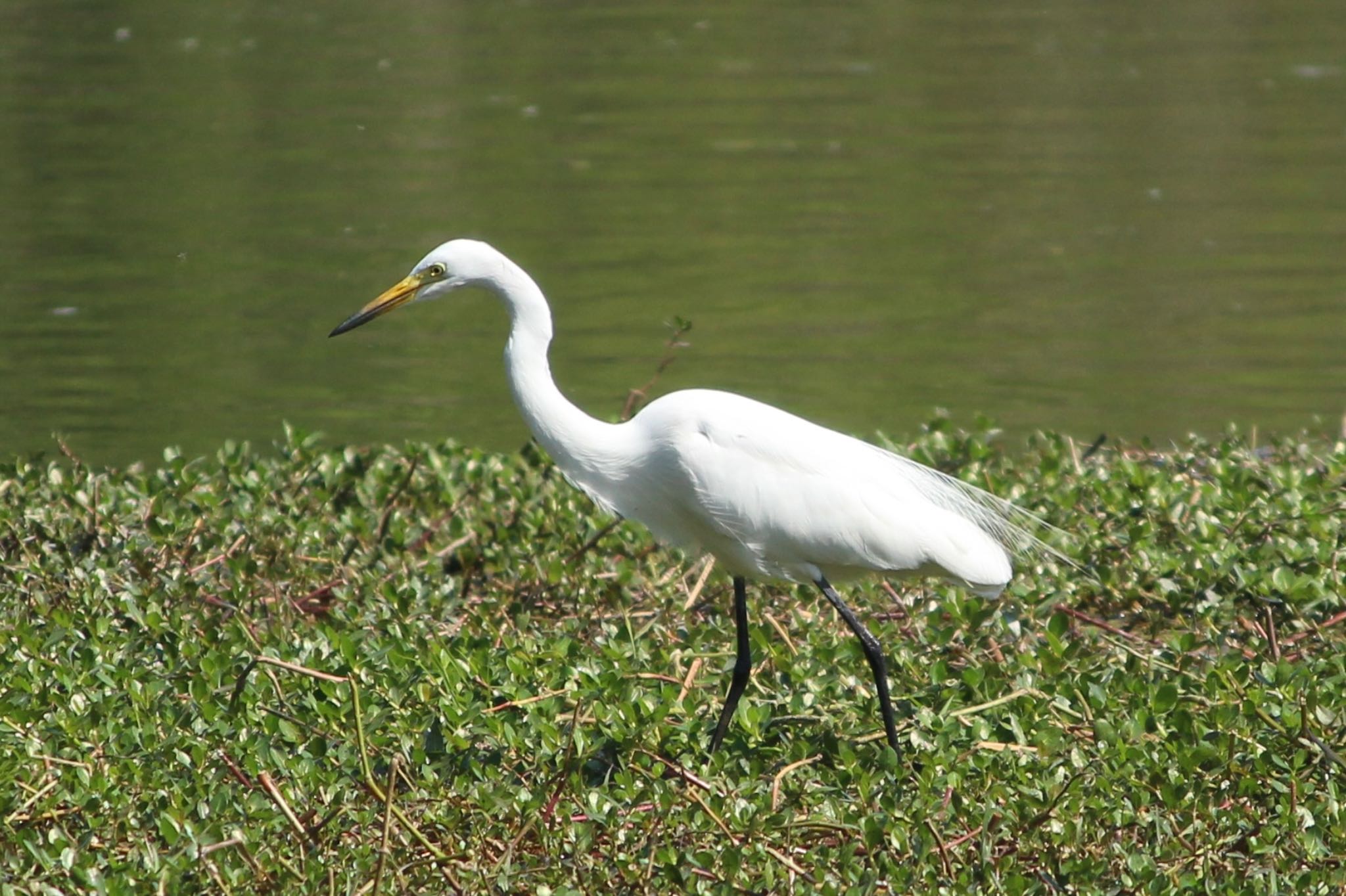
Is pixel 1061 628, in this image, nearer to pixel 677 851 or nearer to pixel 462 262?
pixel 677 851

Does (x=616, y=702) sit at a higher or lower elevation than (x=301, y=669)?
lower

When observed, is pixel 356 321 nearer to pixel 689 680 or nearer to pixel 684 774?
pixel 689 680

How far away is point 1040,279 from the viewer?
9.62m

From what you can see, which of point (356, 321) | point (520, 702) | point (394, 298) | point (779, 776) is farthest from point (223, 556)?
point (779, 776)

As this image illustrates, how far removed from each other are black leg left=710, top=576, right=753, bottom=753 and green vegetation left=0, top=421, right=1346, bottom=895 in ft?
0.17

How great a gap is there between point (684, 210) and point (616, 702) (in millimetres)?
7780

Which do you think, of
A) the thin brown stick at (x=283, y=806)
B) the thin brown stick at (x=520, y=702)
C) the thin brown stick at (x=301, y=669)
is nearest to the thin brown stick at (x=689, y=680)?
the thin brown stick at (x=520, y=702)

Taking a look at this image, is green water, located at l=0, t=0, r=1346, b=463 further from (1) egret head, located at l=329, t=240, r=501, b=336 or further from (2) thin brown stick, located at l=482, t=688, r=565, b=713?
(2) thin brown stick, located at l=482, t=688, r=565, b=713

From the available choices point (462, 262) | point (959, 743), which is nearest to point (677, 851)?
point (959, 743)

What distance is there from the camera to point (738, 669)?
3.71m

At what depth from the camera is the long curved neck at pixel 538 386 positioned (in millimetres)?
3793

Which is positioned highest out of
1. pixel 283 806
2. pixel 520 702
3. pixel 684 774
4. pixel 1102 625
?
pixel 283 806

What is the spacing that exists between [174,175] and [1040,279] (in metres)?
5.91

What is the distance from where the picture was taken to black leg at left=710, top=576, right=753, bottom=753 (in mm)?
3574
